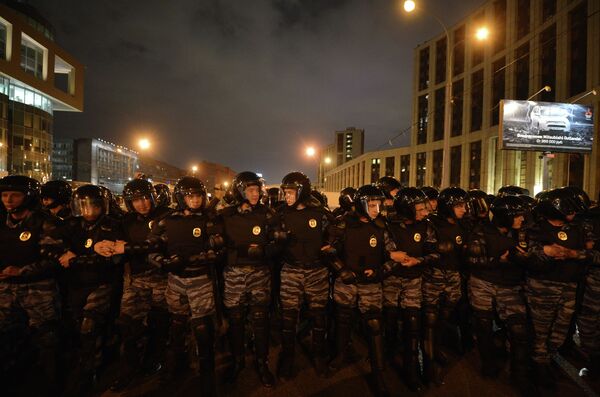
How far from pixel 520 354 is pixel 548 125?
47.6 feet

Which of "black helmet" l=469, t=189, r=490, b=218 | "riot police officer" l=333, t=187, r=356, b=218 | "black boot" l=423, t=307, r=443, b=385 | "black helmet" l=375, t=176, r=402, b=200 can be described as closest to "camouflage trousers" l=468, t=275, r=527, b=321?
"black boot" l=423, t=307, r=443, b=385

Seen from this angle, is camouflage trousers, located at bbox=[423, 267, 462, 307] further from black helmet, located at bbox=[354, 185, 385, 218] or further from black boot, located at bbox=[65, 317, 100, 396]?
black boot, located at bbox=[65, 317, 100, 396]

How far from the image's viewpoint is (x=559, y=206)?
160 inches

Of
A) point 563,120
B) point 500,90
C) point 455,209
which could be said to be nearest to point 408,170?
point 500,90

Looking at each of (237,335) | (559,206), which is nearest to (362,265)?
(237,335)

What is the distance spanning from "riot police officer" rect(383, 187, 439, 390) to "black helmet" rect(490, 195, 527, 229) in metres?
0.86

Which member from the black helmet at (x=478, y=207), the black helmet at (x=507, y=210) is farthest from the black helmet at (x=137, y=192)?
the black helmet at (x=478, y=207)

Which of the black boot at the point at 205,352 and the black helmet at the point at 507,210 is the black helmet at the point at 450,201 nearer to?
the black helmet at the point at 507,210

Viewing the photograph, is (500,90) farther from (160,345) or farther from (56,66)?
(56,66)

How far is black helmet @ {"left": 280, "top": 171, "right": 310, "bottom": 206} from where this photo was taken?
15.1ft

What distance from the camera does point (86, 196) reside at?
411 centimetres

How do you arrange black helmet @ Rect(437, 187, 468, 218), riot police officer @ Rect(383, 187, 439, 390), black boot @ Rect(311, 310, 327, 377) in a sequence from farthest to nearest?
black helmet @ Rect(437, 187, 468, 218) < black boot @ Rect(311, 310, 327, 377) < riot police officer @ Rect(383, 187, 439, 390)

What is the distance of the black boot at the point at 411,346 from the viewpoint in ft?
12.7

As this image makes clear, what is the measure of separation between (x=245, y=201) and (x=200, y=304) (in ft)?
4.71
